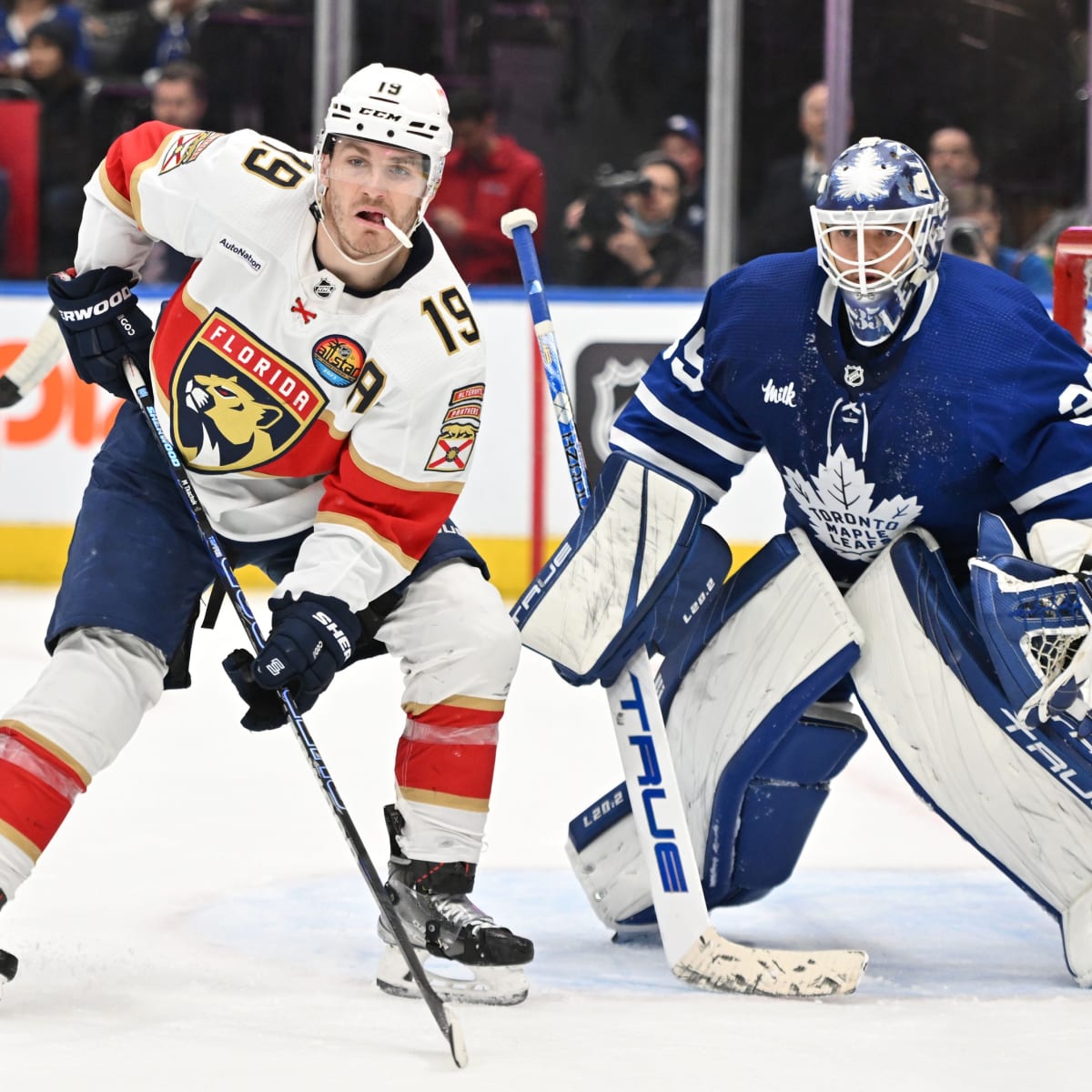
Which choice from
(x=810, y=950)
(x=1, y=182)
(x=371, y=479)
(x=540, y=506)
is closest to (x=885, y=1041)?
(x=810, y=950)

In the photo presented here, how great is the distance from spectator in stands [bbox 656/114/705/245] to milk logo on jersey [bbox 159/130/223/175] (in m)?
3.03

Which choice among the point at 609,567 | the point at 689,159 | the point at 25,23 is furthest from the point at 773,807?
the point at 25,23

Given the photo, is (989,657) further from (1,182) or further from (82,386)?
(1,182)

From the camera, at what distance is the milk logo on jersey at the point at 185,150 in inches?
99.7

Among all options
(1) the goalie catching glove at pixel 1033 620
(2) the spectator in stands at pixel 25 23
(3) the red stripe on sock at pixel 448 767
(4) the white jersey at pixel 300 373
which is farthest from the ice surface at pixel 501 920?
(2) the spectator in stands at pixel 25 23

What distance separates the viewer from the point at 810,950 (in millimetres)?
2652

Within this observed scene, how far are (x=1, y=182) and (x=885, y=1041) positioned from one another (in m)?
4.17

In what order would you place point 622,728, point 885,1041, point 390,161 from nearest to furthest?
1. point 885,1041
2. point 390,161
3. point 622,728

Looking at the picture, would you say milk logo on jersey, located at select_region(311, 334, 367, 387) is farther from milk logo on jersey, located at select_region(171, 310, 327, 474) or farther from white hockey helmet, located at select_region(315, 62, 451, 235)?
white hockey helmet, located at select_region(315, 62, 451, 235)

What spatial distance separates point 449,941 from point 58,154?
Result: 378cm

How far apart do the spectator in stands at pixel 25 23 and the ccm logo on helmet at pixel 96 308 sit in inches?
131

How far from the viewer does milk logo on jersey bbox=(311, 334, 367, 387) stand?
7.90ft

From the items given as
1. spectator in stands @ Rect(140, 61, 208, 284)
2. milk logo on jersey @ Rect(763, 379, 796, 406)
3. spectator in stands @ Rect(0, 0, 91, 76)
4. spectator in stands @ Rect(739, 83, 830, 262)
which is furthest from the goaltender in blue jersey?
spectator in stands @ Rect(0, 0, 91, 76)

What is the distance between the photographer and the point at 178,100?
5547 millimetres
